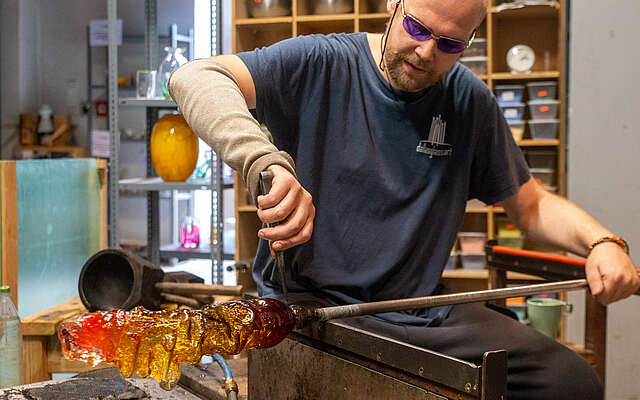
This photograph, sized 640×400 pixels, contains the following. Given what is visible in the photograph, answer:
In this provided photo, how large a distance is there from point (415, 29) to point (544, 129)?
247 centimetres

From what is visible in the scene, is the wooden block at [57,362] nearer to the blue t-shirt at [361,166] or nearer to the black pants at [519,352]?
the blue t-shirt at [361,166]

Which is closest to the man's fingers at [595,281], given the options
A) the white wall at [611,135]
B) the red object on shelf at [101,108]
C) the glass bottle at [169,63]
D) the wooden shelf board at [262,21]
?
the white wall at [611,135]

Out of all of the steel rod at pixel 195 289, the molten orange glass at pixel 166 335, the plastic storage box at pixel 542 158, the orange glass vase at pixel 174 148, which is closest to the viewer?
the molten orange glass at pixel 166 335

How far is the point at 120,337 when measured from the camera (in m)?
0.93

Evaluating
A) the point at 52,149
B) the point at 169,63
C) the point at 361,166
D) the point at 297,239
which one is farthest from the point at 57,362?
the point at 52,149

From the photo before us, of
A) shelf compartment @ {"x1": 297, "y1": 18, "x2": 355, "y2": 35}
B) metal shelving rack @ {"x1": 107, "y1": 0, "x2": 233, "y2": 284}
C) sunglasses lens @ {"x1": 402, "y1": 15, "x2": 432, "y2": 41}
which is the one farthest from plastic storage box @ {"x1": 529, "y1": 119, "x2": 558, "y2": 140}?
sunglasses lens @ {"x1": 402, "y1": 15, "x2": 432, "y2": 41}

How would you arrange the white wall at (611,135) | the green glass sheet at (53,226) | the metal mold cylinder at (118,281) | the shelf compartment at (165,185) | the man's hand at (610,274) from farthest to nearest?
the white wall at (611,135) < the shelf compartment at (165,185) < the green glass sheet at (53,226) < the metal mold cylinder at (118,281) < the man's hand at (610,274)

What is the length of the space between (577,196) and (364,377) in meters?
2.52

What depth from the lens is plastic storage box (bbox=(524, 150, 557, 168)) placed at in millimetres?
A: 3658

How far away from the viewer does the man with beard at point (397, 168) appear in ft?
4.59

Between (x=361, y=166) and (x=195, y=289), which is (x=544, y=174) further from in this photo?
(x=361, y=166)

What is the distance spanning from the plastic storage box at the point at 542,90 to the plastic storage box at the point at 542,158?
0.30m

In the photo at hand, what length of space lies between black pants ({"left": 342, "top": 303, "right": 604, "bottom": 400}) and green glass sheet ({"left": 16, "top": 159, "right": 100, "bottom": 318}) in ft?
4.56

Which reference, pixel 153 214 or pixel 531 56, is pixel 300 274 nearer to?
pixel 153 214
